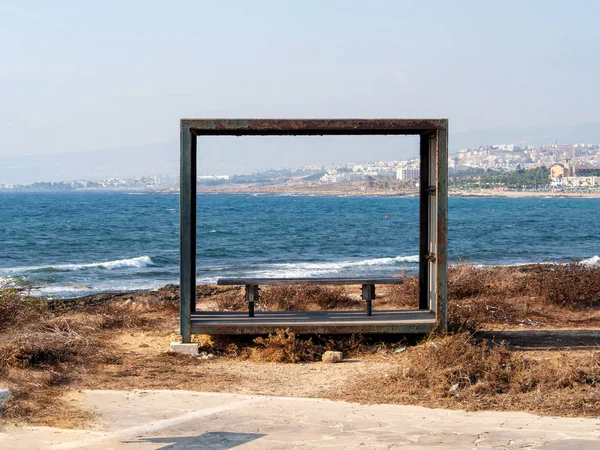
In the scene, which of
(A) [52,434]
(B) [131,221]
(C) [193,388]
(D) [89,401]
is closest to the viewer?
(A) [52,434]

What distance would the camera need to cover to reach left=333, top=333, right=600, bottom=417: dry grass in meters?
7.71

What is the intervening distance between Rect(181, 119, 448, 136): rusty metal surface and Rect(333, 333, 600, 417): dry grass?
116 inches

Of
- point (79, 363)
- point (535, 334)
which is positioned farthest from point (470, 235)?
point (79, 363)

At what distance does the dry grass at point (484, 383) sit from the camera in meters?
7.71

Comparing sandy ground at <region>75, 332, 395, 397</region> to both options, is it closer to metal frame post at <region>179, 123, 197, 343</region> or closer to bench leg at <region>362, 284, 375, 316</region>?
metal frame post at <region>179, 123, 197, 343</region>

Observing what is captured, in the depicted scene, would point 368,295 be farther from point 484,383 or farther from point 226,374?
point 484,383

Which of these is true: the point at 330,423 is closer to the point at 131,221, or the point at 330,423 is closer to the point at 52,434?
the point at 52,434

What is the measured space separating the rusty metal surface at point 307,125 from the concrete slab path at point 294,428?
3.67 m

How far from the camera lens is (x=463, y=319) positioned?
1170 cm

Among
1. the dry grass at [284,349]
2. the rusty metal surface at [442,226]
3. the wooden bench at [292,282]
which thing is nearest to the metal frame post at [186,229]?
the wooden bench at [292,282]

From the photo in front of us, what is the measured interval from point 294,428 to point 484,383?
2213mm

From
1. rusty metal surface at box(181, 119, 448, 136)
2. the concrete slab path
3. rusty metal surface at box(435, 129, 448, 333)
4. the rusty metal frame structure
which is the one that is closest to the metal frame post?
the rusty metal frame structure

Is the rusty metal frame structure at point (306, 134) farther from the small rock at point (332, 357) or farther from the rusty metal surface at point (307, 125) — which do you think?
the small rock at point (332, 357)

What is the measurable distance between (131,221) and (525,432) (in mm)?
66564
